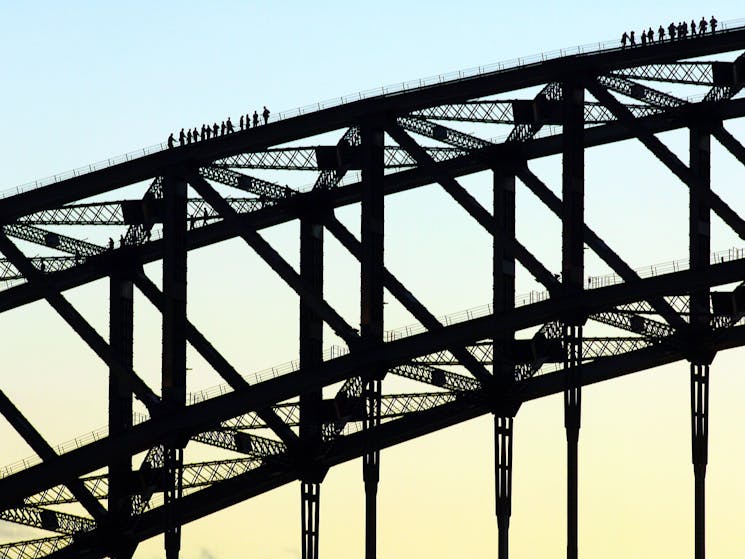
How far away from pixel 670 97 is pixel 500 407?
619 inches

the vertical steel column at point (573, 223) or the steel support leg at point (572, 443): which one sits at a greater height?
the vertical steel column at point (573, 223)

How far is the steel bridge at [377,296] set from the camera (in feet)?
410

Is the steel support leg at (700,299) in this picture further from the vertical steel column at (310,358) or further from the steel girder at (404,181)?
the vertical steel column at (310,358)

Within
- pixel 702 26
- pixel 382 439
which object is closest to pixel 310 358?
pixel 382 439

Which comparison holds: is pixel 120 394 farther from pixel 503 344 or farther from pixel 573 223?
pixel 573 223

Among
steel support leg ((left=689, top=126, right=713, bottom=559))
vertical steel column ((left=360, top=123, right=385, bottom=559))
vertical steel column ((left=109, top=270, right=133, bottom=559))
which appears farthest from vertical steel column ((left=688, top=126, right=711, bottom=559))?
vertical steel column ((left=109, top=270, right=133, bottom=559))

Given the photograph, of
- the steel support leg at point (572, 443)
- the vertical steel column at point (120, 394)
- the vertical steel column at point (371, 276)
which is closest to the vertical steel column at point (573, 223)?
the steel support leg at point (572, 443)

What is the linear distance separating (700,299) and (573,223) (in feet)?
26.3

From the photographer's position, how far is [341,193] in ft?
439

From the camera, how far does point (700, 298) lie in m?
129

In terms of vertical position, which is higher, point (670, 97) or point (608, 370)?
point (670, 97)

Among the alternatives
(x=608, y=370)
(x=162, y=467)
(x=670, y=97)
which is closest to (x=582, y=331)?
(x=608, y=370)

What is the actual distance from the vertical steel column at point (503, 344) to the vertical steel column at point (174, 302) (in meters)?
14.1

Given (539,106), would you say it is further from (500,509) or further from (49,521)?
(49,521)
